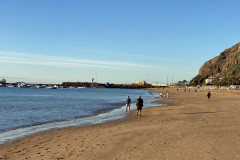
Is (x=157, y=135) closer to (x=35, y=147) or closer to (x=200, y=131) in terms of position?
(x=200, y=131)

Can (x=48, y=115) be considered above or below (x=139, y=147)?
below

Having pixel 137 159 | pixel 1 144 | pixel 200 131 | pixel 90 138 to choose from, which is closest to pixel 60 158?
pixel 137 159

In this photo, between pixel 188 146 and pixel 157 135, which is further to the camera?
pixel 157 135

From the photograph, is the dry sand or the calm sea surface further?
the calm sea surface

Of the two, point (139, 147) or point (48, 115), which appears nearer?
point (139, 147)

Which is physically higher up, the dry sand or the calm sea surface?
the dry sand

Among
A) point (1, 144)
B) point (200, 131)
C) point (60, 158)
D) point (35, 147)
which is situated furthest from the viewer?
point (200, 131)

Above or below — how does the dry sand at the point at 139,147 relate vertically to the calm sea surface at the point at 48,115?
above

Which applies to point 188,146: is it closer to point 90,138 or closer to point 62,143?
point 90,138

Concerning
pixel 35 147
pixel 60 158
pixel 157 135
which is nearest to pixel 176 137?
pixel 157 135

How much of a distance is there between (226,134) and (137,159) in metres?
6.26

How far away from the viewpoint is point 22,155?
9.63 meters

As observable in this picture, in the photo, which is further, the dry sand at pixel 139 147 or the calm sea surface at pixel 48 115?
the calm sea surface at pixel 48 115

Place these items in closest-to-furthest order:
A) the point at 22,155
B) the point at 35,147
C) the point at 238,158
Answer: the point at 238,158 → the point at 22,155 → the point at 35,147
